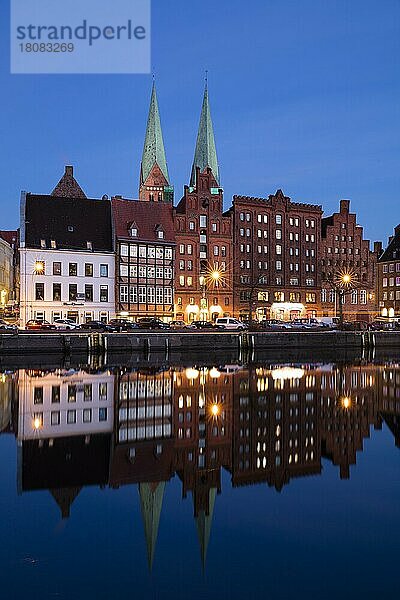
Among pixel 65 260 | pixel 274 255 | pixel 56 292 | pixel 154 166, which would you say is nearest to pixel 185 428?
pixel 56 292

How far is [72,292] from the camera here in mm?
80500

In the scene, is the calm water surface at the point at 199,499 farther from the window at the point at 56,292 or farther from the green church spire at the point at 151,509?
the window at the point at 56,292

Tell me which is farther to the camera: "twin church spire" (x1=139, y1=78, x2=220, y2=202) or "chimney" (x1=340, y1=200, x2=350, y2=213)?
"twin church spire" (x1=139, y1=78, x2=220, y2=202)

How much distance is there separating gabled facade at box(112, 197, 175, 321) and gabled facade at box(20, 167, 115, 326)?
1607 mm

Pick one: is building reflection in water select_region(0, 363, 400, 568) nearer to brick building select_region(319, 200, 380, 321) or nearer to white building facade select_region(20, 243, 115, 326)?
white building facade select_region(20, 243, 115, 326)

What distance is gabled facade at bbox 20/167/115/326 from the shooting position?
78.3 m

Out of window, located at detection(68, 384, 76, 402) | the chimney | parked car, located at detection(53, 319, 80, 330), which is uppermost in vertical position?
the chimney

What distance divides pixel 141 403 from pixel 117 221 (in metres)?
56.8

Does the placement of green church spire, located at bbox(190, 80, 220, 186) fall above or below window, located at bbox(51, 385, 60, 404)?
above

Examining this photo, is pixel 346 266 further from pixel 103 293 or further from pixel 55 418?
pixel 55 418

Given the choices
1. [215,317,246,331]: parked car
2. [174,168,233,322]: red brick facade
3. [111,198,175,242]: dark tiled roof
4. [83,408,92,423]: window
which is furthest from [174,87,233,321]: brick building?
[83,408,92,423]: window

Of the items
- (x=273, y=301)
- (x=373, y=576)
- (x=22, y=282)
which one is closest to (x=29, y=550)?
(x=373, y=576)

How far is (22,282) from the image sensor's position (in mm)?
77375

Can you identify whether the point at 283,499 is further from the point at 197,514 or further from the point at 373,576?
the point at 373,576
